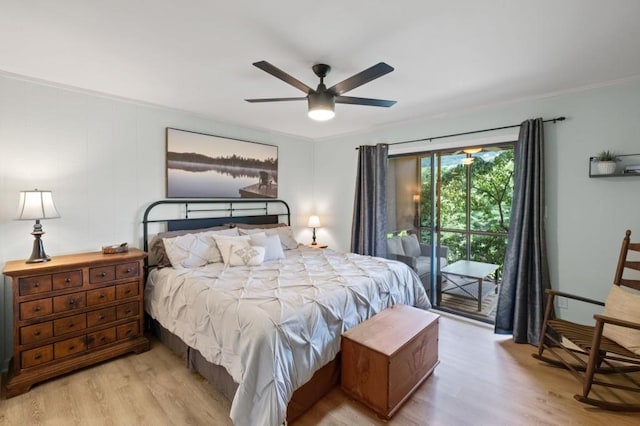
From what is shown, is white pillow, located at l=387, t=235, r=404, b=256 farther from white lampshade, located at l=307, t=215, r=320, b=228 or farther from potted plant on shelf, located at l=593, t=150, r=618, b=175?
potted plant on shelf, located at l=593, t=150, r=618, b=175

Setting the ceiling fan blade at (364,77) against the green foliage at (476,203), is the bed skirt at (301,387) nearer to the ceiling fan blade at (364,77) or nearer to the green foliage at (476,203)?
the ceiling fan blade at (364,77)

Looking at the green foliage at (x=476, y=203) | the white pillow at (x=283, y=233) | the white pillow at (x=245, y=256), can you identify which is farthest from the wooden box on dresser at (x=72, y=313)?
the green foliage at (x=476, y=203)

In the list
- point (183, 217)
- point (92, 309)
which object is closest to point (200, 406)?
point (92, 309)

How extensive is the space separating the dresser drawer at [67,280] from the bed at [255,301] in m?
0.61

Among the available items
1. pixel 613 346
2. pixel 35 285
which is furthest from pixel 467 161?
pixel 35 285

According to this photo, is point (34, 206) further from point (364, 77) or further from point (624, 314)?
point (624, 314)

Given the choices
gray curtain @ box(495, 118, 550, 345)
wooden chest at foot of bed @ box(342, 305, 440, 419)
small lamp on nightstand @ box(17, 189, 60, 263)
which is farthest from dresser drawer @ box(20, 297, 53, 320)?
gray curtain @ box(495, 118, 550, 345)

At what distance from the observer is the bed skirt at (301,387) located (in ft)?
6.37

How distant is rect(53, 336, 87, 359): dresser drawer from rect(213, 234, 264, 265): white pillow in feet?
4.28

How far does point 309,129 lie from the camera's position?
445 cm

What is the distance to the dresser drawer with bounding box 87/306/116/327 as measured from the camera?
250cm

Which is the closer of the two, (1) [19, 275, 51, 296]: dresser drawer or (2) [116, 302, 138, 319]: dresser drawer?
(1) [19, 275, 51, 296]: dresser drawer

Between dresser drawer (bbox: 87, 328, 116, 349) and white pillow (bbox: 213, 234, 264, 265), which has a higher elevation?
white pillow (bbox: 213, 234, 264, 265)

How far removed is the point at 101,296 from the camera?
2.55 m
